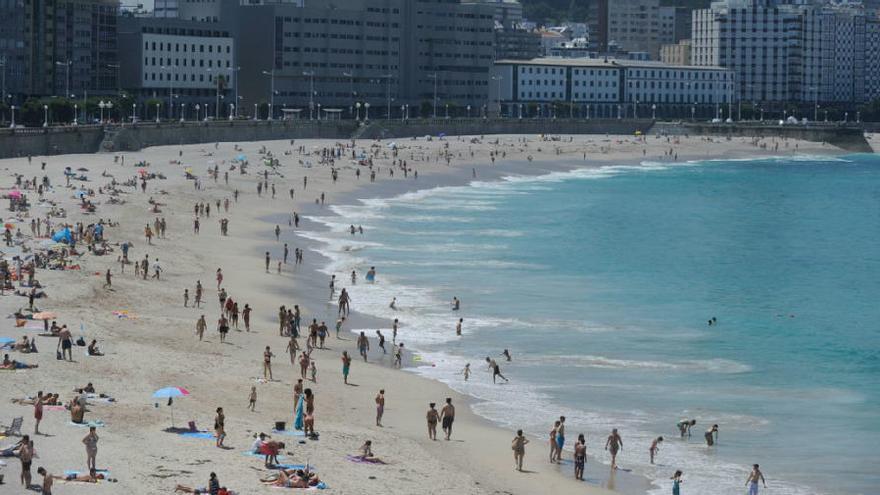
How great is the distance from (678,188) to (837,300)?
68.9 metres

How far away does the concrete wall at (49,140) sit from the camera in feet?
319

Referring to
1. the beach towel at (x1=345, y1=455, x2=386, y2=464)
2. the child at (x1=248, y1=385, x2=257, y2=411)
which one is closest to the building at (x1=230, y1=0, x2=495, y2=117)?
the child at (x1=248, y1=385, x2=257, y2=411)

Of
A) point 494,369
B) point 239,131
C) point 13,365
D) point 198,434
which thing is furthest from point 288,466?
point 239,131

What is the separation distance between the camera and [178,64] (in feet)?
542

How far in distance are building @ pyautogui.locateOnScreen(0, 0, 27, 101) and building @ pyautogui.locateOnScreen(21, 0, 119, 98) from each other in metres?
0.42

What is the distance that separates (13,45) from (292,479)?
12787cm

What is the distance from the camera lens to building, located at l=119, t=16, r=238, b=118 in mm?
162500

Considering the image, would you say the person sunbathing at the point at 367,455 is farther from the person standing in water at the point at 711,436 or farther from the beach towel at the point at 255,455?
the person standing in water at the point at 711,436

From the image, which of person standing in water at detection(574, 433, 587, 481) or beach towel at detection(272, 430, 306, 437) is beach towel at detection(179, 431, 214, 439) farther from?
person standing in water at detection(574, 433, 587, 481)

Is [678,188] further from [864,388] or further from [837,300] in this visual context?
[864,388]

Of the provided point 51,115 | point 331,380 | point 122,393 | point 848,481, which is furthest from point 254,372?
point 51,115

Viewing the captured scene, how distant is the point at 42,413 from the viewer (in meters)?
30.8

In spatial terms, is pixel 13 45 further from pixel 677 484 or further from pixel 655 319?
pixel 677 484

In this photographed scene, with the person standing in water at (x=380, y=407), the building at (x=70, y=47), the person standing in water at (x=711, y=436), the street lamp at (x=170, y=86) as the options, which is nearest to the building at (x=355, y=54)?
the street lamp at (x=170, y=86)
